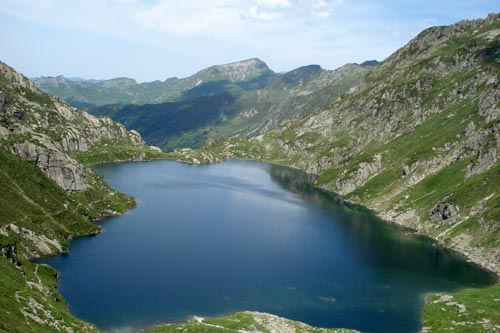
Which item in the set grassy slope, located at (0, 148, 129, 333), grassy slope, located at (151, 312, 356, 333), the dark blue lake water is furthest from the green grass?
grassy slope, located at (0, 148, 129, 333)

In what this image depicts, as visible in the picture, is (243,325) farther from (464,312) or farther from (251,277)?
(464,312)

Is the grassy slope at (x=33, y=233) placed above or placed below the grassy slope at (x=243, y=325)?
above

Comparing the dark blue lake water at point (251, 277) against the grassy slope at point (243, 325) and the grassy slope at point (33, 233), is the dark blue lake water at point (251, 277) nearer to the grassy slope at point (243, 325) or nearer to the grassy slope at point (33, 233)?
the grassy slope at point (243, 325)

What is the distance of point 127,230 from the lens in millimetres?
191375

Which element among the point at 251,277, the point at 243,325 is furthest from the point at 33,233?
the point at 243,325

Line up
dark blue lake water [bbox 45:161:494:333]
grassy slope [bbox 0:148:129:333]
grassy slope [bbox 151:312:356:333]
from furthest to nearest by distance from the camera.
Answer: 1. dark blue lake water [bbox 45:161:494:333]
2. grassy slope [bbox 151:312:356:333]
3. grassy slope [bbox 0:148:129:333]

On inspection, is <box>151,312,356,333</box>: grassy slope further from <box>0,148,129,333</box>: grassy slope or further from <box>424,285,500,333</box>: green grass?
<box>424,285,500,333</box>: green grass

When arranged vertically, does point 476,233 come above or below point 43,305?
above

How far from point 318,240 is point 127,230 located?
81534mm

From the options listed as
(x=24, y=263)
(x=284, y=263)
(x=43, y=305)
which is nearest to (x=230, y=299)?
(x=284, y=263)

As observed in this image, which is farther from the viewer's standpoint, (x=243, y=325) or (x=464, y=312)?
(x=464, y=312)

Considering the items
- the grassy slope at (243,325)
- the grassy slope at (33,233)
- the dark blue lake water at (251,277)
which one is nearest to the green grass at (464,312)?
the dark blue lake water at (251,277)

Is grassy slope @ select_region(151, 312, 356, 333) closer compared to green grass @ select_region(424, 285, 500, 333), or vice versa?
grassy slope @ select_region(151, 312, 356, 333)

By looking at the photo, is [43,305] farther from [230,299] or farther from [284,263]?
[284,263]
